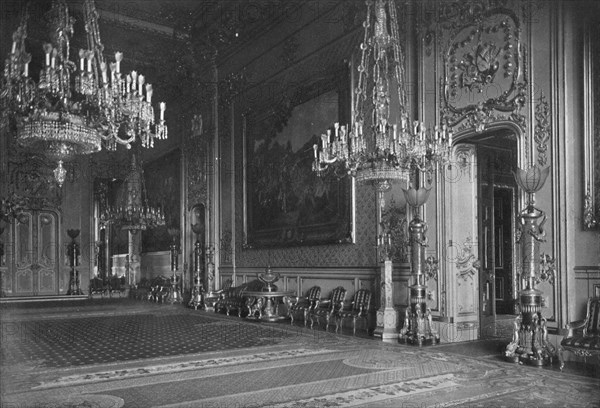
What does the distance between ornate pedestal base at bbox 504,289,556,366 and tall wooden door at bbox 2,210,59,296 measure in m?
16.1

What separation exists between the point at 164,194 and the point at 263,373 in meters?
13.8

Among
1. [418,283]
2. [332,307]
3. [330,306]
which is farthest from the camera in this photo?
[330,306]

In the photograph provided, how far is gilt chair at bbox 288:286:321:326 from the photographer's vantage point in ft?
35.0

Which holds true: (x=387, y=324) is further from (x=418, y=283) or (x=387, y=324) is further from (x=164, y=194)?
(x=164, y=194)

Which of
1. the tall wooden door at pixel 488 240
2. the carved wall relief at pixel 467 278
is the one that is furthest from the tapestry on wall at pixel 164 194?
the carved wall relief at pixel 467 278

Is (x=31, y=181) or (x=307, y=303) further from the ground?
(x=31, y=181)

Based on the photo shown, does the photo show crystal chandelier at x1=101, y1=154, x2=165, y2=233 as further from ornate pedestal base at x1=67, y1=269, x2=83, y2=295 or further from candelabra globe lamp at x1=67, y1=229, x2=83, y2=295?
ornate pedestal base at x1=67, y1=269, x2=83, y2=295

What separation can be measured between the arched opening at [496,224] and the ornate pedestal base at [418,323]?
1042 mm

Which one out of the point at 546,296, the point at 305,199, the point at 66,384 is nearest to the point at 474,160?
the point at 546,296

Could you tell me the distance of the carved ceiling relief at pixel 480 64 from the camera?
24.6 feet

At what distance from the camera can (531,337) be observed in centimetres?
653

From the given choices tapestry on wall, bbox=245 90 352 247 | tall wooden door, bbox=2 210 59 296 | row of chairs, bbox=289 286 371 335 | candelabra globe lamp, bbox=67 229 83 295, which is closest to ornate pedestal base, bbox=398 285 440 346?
row of chairs, bbox=289 286 371 335

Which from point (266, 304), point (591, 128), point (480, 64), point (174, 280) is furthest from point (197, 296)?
point (591, 128)

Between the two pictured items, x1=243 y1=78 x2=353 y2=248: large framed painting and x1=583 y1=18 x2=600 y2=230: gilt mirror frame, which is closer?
x1=583 y1=18 x2=600 y2=230: gilt mirror frame
